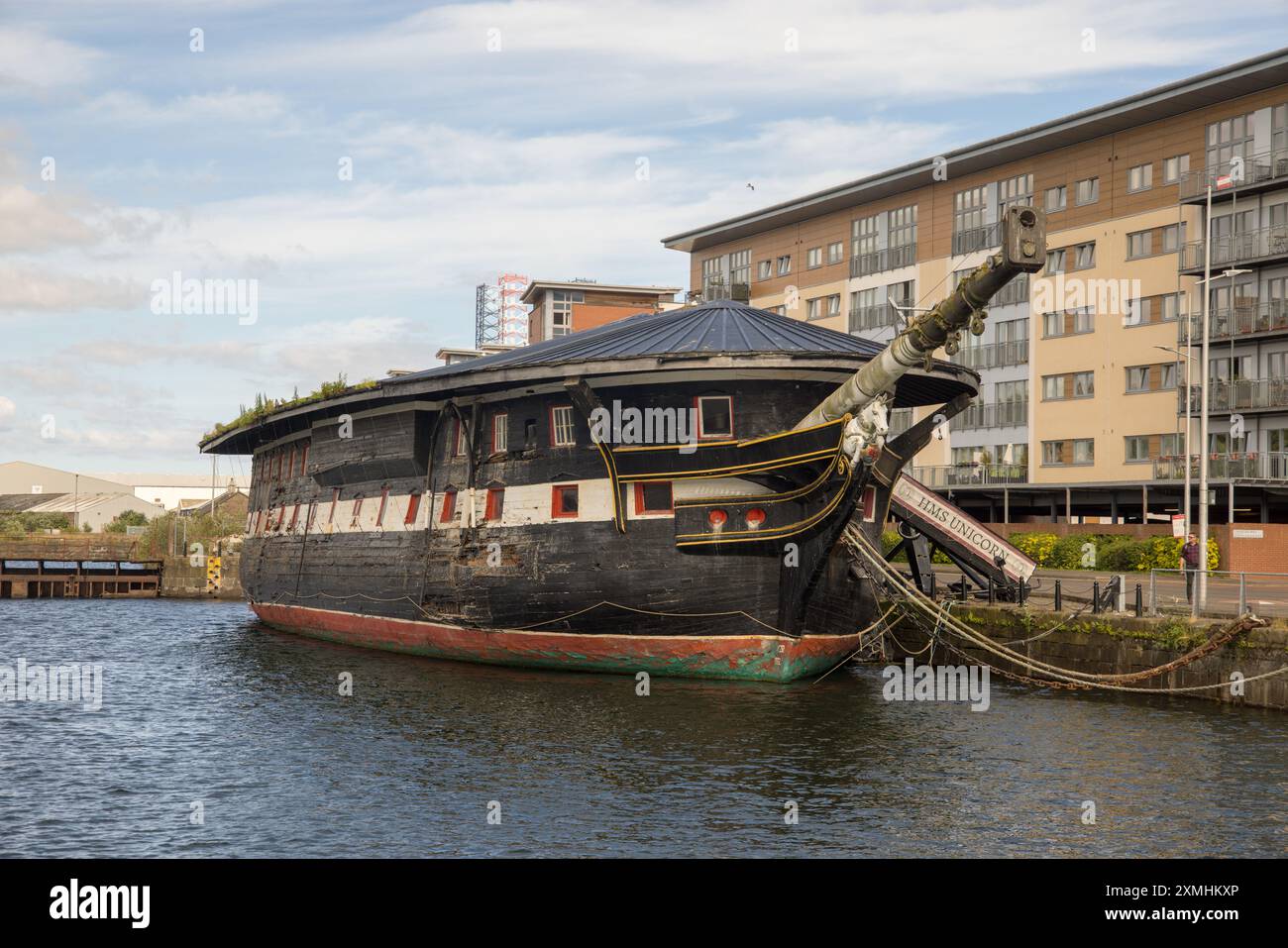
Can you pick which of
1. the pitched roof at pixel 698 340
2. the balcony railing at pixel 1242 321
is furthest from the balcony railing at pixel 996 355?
the pitched roof at pixel 698 340

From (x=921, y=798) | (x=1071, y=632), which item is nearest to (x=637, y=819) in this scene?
(x=921, y=798)

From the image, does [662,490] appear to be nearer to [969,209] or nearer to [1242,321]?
[1242,321]

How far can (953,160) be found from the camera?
6562cm

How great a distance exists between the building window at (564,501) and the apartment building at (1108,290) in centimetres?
2284

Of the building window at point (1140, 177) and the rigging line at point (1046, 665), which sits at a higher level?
the building window at point (1140, 177)

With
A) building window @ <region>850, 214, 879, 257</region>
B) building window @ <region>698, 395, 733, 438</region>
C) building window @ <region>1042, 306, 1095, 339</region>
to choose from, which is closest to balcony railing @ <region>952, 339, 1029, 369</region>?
building window @ <region>1042, 306, 1095, 339</region>

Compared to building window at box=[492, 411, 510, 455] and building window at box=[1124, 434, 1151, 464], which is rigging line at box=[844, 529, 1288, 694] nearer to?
building window at box=[492, 411, 510, 455]

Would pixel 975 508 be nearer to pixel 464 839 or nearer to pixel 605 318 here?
pixel 605 318

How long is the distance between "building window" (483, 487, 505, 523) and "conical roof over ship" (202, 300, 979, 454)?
272cm

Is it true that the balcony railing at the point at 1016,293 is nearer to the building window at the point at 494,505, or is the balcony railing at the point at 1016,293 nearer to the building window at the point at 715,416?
the building window at the point at 715,416

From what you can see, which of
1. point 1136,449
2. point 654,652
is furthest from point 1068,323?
point 654,652

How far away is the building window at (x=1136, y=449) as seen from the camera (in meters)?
58.2

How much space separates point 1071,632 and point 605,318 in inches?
2241

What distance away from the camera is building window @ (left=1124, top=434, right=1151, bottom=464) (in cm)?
5819
